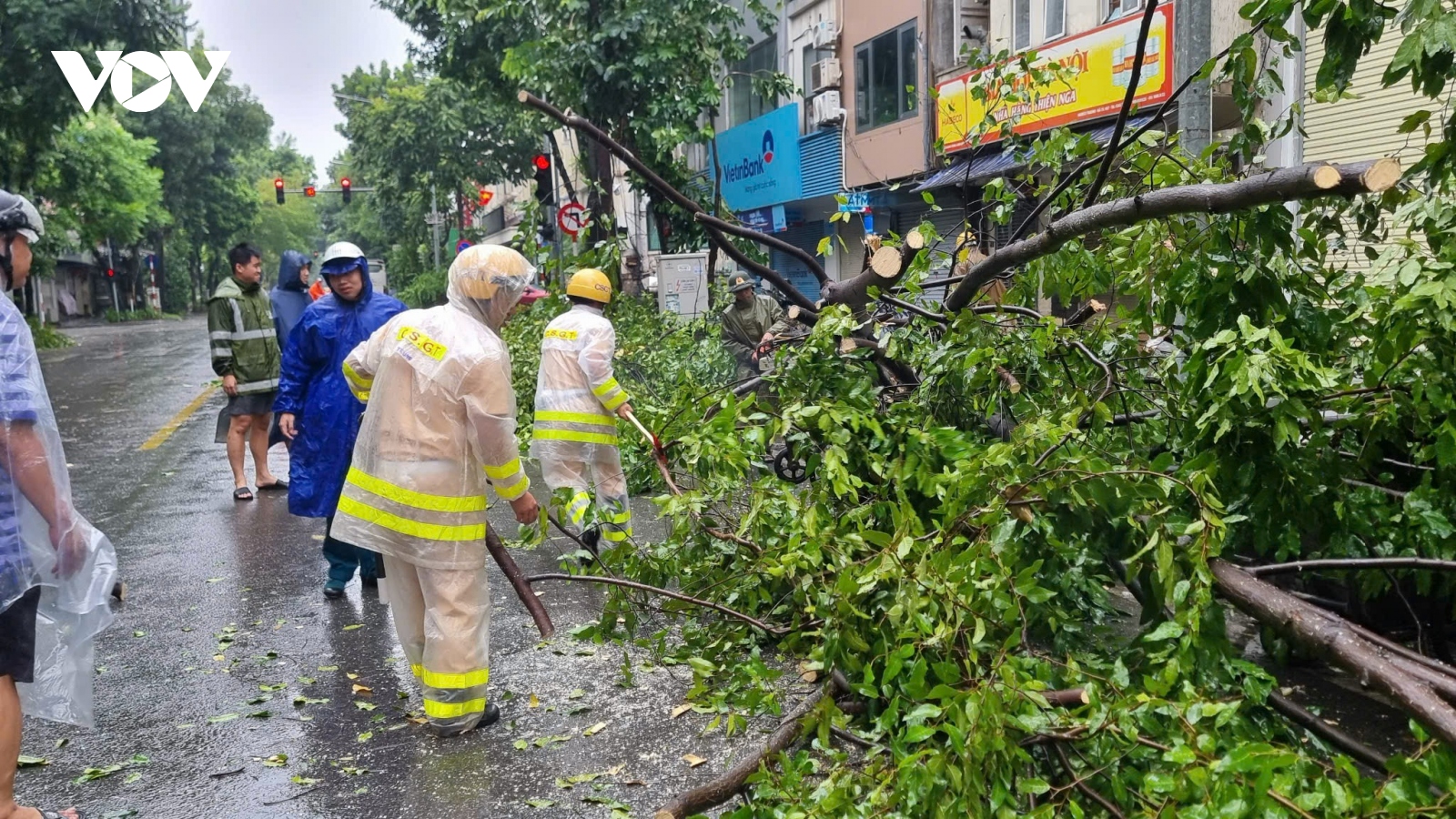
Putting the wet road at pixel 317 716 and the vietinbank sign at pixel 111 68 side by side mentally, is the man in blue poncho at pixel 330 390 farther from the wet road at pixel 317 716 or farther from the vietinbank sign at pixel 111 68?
the vietinbank sign at pixel 111 68

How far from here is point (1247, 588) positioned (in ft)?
9.21

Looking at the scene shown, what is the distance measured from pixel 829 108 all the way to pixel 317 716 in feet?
57.0

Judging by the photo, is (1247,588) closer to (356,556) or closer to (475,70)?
(356,556)

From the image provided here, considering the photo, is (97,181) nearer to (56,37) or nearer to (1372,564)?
(56,37)

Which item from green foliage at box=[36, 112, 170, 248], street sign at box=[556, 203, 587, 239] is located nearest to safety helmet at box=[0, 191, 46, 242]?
street sign at box=[556, 203, 587, 239]

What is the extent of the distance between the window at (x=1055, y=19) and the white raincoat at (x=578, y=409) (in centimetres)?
967

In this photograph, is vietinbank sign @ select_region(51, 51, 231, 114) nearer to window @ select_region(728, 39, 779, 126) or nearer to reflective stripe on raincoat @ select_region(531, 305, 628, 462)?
window @ select_region(728, 39, 779, 126)

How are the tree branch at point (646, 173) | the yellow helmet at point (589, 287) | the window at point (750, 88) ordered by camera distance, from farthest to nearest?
1. the window at point (750, 88)
2. the yellow helmet at point (589, 287)
3. the tree branch at point (646, 173)

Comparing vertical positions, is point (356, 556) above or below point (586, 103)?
below

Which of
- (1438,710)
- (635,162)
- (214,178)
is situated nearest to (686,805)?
(1438,710)

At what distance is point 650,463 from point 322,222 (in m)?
108

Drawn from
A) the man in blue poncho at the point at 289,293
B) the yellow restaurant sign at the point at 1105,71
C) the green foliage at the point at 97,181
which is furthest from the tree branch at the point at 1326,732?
the green foliage at the point at 97,181

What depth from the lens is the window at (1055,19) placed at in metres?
13.9

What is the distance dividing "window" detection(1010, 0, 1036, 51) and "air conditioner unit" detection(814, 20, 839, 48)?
5.66 m
